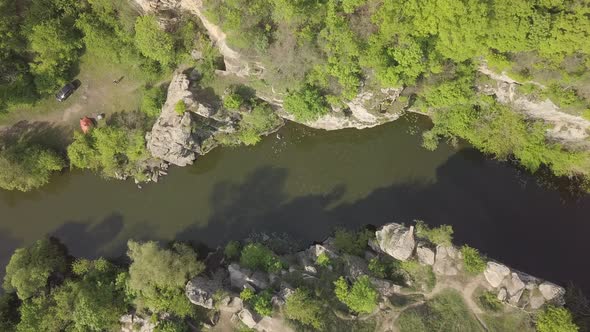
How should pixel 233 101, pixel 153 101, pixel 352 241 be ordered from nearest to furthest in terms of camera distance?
pixel 352 241 → pixel 233 101 → pixel 153 101

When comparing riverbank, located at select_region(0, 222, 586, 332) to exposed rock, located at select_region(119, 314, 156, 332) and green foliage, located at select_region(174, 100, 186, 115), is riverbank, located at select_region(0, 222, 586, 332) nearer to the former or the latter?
exposed rock, located at select_region(119, 314, 156, 332)

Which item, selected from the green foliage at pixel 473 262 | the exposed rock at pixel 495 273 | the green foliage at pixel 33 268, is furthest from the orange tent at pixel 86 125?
the exposed rock at pixel 495 273

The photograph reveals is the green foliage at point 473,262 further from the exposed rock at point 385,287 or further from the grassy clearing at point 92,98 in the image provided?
A: the grassy clearing at point 92,98

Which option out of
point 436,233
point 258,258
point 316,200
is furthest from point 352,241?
point 258,258

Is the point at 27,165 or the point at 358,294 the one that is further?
the point at 27,165

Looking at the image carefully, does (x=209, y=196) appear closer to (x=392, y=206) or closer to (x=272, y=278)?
(x=272, y=278)

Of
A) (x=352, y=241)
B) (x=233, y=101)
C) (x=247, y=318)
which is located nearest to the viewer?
(x=247, y=318)

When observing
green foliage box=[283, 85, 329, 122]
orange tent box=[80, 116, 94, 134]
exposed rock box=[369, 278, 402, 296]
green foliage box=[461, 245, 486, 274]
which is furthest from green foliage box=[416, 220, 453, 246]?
orange tent box=[80, 116, 94, 134]

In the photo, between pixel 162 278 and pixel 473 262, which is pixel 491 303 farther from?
pixel 162 278
